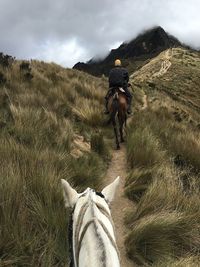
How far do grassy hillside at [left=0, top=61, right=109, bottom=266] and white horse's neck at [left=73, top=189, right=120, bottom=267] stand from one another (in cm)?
201

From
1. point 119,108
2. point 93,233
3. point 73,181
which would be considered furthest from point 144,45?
point 93,233

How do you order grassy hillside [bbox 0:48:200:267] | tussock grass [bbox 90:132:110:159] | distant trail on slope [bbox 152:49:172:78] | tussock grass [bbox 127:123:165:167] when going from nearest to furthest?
1. grassy hillside [bbox 0:48:200:267]
2. tussock grass [bbox 127:123:165:167]
3. tussock grass [bbox 90:132:110:159]
4. distant trail on slope [bbox 152:49:172:78]

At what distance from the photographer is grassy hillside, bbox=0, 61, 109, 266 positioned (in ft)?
15.3

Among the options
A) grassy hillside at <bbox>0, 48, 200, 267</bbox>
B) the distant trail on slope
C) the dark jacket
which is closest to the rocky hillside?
the distant trail on slope

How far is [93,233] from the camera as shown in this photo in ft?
7.58

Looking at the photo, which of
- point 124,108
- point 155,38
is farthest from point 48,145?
point 155,38

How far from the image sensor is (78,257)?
2367 millimetres

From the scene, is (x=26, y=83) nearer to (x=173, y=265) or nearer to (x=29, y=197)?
(x=29, y=197)

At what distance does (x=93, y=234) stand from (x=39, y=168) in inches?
147

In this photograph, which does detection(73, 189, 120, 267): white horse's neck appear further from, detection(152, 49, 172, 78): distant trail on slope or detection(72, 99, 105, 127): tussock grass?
detection(152, 49, 172, 78): distant trail on slope

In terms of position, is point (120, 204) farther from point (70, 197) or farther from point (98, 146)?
point (70, 197)

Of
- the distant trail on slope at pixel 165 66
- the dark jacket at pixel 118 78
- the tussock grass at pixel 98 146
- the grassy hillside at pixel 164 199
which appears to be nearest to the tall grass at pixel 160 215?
the grassy hillside at pixel 164 199

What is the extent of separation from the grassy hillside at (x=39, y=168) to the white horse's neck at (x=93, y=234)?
2.01 m

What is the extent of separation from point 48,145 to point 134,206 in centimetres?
174
